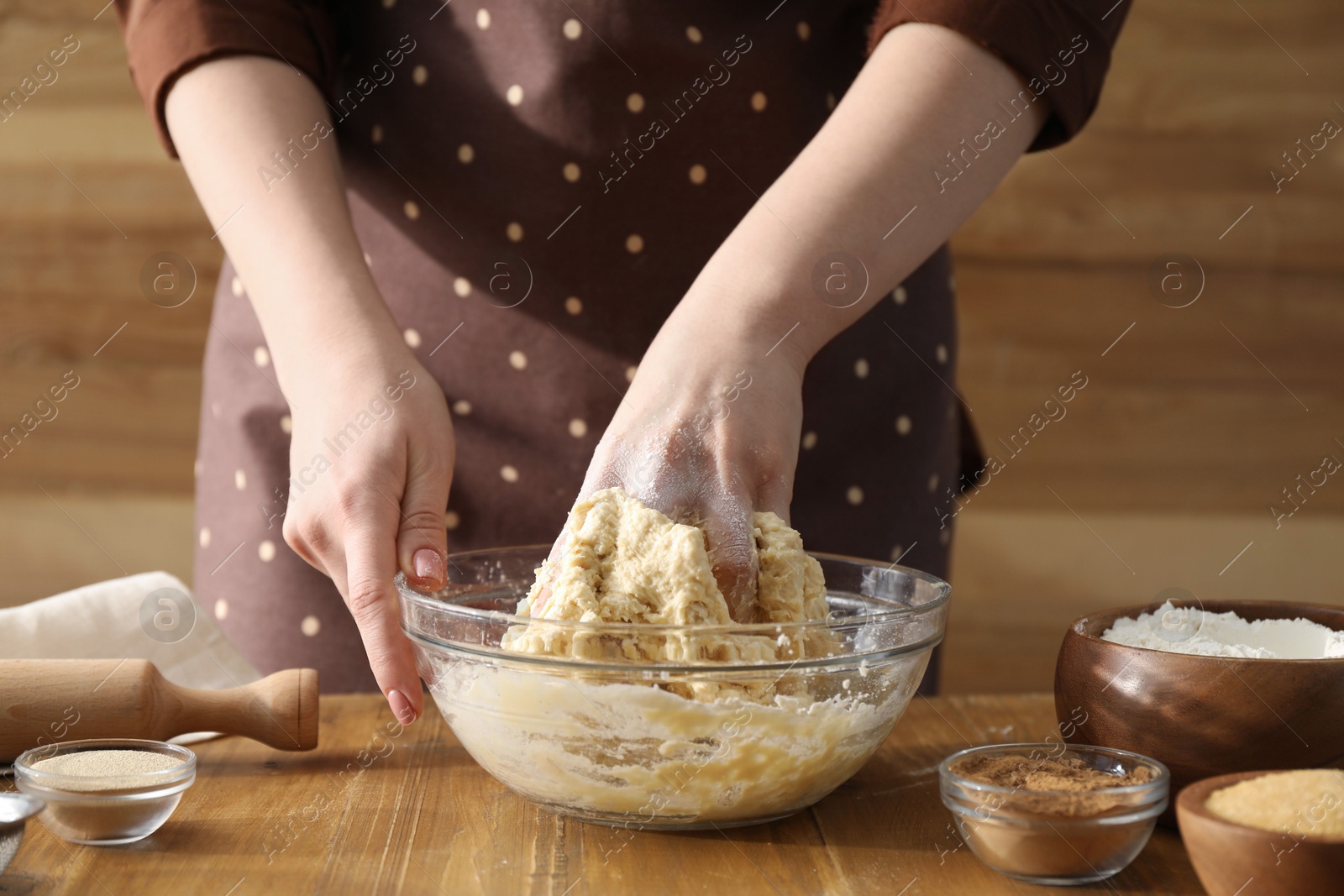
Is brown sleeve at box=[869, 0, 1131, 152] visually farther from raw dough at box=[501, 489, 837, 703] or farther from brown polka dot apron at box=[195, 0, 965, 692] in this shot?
raw dough at box=[501, 489, 837, 703]

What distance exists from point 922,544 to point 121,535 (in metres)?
1.65

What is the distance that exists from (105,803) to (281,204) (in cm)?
51

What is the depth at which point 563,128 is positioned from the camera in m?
1.14

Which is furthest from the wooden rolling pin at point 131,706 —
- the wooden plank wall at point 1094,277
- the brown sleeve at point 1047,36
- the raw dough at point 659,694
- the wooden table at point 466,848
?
the wooden plank wall at point 1094,277

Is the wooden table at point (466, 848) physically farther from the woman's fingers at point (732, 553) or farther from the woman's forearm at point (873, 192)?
the woman's forearm at point (873, 192)

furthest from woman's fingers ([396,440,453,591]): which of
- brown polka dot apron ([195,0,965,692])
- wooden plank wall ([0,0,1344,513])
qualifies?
wooden plank wall ([0,0,1344,513])

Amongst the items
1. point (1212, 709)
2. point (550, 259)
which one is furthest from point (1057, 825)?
point (550, 259)

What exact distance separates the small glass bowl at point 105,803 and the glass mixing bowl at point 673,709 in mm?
172

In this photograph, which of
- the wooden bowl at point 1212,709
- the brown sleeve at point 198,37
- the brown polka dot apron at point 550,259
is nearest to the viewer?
the wooden bowl at point 1212,709

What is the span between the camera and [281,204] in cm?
96

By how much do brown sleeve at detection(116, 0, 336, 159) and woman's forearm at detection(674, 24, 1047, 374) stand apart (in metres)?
0.49

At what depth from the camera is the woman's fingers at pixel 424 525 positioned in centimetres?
81

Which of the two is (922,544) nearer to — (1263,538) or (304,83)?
(304,83)

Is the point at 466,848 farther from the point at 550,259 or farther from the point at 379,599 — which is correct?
the point at 550,259
